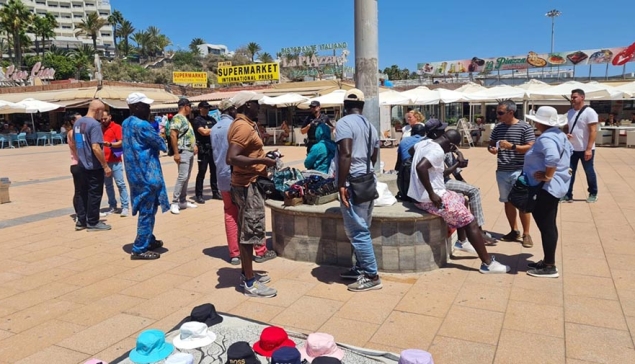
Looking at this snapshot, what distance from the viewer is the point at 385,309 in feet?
11.8

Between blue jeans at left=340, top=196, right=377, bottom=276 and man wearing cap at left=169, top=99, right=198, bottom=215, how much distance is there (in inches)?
157

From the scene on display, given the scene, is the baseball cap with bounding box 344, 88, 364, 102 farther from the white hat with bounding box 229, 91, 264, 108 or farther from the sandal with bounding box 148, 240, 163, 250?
the sandal with bounding box 148, 240, 163, 250

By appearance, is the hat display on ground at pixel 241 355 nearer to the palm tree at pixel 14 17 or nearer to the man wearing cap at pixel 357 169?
the man wearing cap at pixel 357 169

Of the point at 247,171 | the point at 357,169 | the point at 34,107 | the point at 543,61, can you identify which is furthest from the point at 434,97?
the point at 543,61

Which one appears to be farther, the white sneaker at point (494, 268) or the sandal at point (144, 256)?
the sandal at point (144, 256)

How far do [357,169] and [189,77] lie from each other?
43.4 meters

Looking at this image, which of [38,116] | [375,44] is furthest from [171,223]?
[38,116]

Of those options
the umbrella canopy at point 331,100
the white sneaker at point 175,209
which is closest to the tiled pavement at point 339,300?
the white sneaker at point 175,209

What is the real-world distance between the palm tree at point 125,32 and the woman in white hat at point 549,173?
349 feet

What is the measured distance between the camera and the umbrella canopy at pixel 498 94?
1725cm

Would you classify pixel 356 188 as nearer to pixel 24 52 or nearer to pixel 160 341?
pixel 160 341

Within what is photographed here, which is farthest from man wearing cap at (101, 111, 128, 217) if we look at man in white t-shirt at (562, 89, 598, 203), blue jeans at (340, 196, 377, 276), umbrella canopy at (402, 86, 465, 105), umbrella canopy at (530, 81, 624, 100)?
umbrella canopy at (530, 81, 624, 100)

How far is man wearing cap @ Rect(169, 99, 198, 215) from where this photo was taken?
714 cm

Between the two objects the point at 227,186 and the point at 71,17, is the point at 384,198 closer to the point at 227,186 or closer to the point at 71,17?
the point at 227,186
